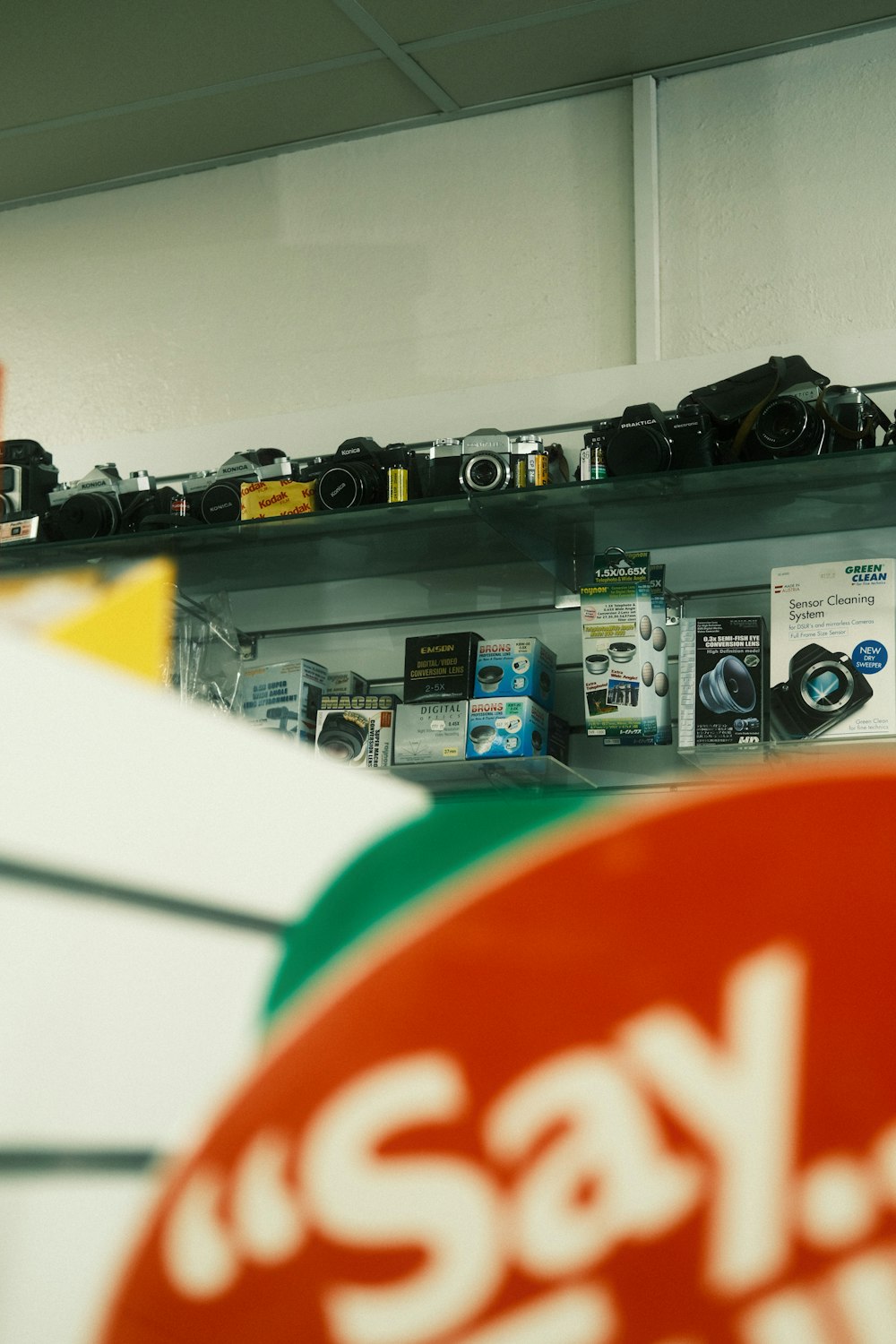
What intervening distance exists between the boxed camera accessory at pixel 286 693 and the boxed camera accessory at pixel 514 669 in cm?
28

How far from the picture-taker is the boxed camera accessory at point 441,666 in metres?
2.12

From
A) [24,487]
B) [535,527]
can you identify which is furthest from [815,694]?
[24,487]

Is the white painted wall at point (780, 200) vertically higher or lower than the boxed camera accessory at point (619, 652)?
higher

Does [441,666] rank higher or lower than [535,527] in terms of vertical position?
lower

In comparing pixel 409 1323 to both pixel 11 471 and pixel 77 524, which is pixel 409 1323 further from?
pixel 11 471

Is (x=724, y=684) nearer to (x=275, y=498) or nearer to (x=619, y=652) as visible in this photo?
(x=619, y=652)

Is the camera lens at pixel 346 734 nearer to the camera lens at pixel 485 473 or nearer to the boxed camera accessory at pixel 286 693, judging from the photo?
the boxed camera accessory at pixel 286 693

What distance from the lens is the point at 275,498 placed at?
2285 mm

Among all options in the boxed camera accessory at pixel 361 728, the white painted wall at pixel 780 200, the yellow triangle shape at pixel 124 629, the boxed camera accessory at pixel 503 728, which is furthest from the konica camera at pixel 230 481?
the yellow triangle shape at pixel 124 629

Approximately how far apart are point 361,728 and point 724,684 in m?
0.57

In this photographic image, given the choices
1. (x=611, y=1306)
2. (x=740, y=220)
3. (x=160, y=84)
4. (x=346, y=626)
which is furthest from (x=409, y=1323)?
(x=160, y=84)

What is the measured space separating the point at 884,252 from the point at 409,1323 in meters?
2.36

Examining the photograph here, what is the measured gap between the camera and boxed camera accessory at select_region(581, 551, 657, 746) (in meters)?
2.03

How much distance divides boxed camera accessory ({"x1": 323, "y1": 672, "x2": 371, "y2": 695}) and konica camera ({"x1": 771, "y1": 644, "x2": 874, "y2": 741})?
27.8 inches
